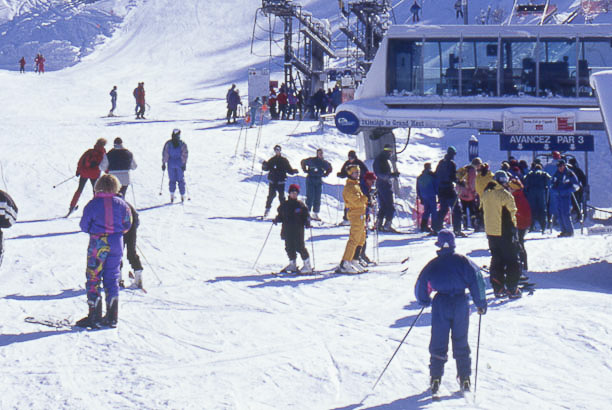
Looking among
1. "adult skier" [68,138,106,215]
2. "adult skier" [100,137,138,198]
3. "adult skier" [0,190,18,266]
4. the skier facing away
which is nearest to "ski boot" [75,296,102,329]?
"adult skier" [0,190,18,266]

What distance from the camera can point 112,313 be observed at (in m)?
9.16

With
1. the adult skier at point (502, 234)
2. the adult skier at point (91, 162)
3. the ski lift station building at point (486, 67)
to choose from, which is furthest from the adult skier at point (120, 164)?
the ski lift station building at point (486, 67)

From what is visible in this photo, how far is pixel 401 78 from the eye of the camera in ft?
86.7

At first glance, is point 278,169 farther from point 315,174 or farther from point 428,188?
point 428,188

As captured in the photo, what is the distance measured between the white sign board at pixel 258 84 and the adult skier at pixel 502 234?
25.3 m

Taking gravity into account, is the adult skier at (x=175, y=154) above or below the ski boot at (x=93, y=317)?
above

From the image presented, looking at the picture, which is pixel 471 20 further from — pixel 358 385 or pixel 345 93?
pixel 358 385

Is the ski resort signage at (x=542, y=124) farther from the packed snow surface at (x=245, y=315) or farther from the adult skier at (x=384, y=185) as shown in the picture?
the adult skier at (x=384, y=185)

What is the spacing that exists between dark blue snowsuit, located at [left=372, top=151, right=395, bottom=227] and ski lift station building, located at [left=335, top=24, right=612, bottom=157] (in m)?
8.54

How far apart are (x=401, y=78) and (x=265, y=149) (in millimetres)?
4297

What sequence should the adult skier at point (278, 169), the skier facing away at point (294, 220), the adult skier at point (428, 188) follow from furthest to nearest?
the adult skier at point (278, 169) → the adult skier at point (428, 188) → the skier facing away at point (294, 220)

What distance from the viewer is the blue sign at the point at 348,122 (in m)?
24.3

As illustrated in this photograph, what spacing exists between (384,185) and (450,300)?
973cm

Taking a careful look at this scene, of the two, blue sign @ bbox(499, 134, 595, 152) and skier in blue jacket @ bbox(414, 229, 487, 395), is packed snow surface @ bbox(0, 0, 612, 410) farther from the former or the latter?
blue sign @ bbox(499, 134, 595, 152)
